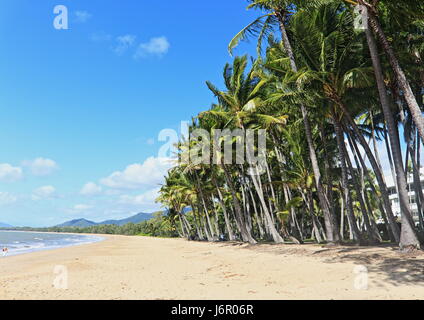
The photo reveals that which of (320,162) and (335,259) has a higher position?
(320,162)

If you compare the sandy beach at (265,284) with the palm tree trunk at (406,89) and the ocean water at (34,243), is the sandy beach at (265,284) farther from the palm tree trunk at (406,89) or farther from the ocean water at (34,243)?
the ocean water at (34,243)

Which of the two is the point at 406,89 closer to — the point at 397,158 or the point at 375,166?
the point at 397,158

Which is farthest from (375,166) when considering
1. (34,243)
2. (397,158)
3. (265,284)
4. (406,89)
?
(34,243)

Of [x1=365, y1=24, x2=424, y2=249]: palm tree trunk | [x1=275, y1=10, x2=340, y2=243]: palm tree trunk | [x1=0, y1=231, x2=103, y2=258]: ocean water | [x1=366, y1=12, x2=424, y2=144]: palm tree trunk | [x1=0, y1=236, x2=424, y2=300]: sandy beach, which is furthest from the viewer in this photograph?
[x1=0, y1=231, x2=103, y2=258]: ocean water

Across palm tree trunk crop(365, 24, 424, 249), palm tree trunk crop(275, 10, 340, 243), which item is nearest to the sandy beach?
palm tree trunk crop(365, 24, 424, 249)

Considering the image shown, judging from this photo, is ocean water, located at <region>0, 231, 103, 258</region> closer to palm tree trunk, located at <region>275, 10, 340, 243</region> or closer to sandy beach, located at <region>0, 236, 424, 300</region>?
sandy beach, located at <region>0, 236, 424, 300</region>

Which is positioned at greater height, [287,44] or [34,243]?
[287,44]

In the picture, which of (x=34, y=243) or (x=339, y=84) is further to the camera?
(x=34, y=243)

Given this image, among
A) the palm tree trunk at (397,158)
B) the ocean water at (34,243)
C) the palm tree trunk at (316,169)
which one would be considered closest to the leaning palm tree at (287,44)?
the palm tree trunk at (316,169)

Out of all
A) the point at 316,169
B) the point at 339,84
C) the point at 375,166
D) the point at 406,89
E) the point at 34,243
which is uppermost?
the point at 339,84

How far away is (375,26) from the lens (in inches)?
412
